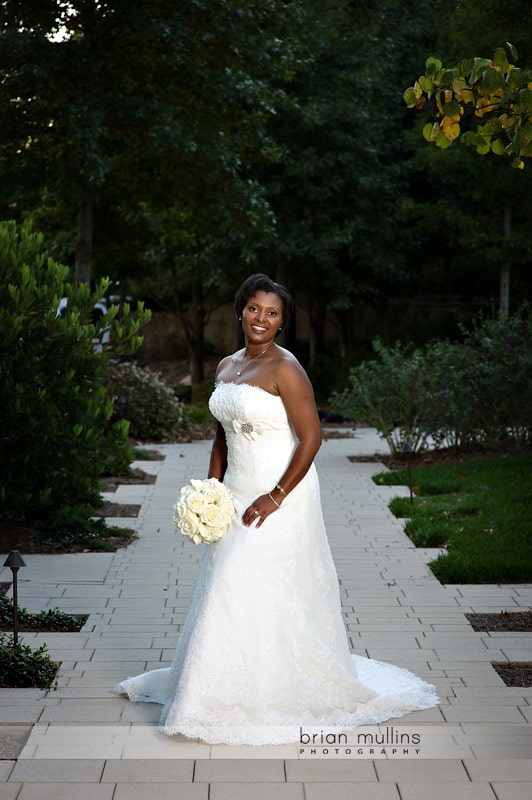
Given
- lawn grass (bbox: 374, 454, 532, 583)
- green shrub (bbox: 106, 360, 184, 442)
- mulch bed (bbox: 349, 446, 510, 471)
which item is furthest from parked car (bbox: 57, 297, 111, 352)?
mulch bed (bbox: 349, 446, 510, 471)

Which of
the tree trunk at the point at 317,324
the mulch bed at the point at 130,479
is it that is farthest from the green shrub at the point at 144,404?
the tree trunk at the point at 317,324

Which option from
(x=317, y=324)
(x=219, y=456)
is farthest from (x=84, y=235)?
(x=317, y=324)

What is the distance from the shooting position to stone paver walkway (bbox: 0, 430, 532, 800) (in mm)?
→ 5023

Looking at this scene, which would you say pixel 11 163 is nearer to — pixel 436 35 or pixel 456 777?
pixel 456 777

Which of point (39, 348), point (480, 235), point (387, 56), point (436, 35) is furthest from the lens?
point (436, 35)

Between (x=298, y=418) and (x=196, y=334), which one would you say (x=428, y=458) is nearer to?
(x=298, y=418)

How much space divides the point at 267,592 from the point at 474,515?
22.5 ft

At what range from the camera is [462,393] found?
16.7m

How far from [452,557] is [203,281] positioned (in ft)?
80.9

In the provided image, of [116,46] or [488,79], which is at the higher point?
[116,46]

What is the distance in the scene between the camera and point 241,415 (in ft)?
19.2

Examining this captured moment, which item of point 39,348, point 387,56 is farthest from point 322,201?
point 39,348

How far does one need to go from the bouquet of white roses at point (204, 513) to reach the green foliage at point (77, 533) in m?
5.15

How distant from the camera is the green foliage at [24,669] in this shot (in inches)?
257
